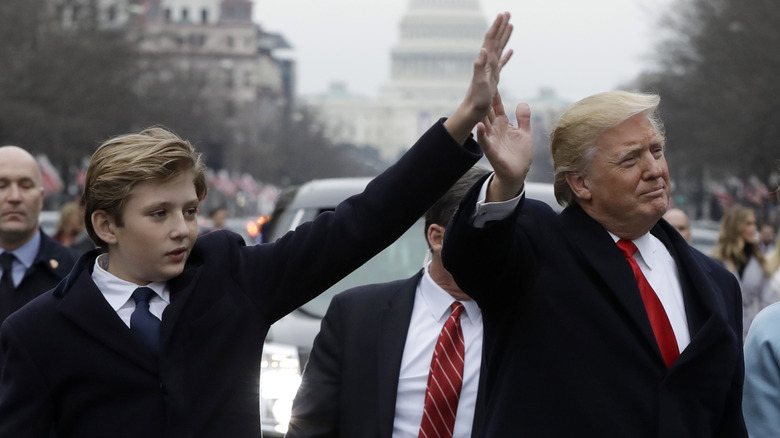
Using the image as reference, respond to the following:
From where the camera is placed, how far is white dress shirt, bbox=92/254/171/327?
371cm

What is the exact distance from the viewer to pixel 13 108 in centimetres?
3769

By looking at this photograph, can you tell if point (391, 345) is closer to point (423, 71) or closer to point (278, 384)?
point (278, 384)

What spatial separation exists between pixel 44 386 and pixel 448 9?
178 metres

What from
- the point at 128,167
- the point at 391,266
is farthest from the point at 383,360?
the point at 391,266

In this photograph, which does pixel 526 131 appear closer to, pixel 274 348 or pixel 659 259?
pixel 659 259

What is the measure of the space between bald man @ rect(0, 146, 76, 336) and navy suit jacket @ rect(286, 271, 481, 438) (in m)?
1.68

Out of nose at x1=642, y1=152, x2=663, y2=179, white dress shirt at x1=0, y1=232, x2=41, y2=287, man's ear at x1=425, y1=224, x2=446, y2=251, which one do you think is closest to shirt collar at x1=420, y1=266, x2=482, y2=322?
man's ear at x1=425, y1=224, x2=446, y2=251

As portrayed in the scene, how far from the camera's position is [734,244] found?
422 inches

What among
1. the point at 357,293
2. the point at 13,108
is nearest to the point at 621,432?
the point at 357,293

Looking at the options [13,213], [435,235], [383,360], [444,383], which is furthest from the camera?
[13,213]

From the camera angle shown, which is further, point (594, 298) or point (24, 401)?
point (594, 298)

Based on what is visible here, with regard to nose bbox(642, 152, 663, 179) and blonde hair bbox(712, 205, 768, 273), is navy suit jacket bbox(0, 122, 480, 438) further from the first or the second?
blonde hair bbox(712, 205, 768, 273)

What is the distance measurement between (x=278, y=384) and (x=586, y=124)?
3143 mm

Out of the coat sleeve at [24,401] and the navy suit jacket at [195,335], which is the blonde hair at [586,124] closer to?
the navy suit jacket at [195,335]
